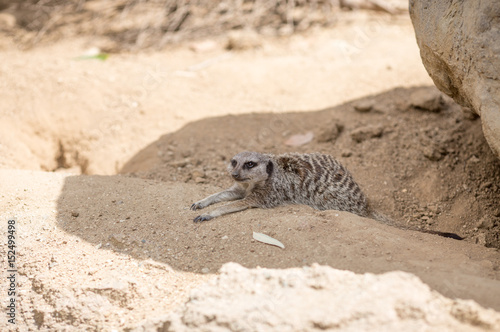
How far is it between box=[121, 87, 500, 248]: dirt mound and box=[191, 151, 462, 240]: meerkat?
33 centimetres

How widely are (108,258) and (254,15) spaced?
5.08m

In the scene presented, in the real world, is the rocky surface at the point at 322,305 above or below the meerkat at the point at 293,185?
above

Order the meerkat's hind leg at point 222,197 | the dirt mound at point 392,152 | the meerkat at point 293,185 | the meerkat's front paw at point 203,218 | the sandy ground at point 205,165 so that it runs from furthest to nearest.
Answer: the dirt mound at point 392,152 < the meerkat at point 293,185 < the meerkat's hind leg at point 222,197 < the meerkat's front paw at point 203,218 < the sandy ground at point 205,165

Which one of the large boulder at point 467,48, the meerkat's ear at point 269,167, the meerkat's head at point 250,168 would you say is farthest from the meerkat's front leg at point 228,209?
the large boulder at point 467,48

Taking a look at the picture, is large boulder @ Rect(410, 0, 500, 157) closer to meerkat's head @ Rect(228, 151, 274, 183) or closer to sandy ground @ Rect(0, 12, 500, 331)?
sandy ground @ Rect(0, 12, 500, 331)

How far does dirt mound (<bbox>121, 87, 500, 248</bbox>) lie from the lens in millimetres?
3234

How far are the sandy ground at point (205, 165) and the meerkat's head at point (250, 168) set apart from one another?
310 mm

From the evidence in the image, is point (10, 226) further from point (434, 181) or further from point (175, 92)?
point (434, 181)

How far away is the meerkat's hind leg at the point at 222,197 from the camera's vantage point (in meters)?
2.88

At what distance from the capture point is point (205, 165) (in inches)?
151

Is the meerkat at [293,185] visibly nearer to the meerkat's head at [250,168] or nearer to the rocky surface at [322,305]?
the meerkat's head at [250,168]

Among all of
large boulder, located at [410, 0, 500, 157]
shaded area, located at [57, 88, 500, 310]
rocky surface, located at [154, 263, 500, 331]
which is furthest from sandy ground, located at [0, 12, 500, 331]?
large boulder, located at [410, 0, 500, 157]

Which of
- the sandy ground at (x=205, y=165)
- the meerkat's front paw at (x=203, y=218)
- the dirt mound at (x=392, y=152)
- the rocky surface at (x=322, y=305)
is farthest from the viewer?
the dirt mound at (x=392, y=152)

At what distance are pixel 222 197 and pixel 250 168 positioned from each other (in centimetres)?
33
